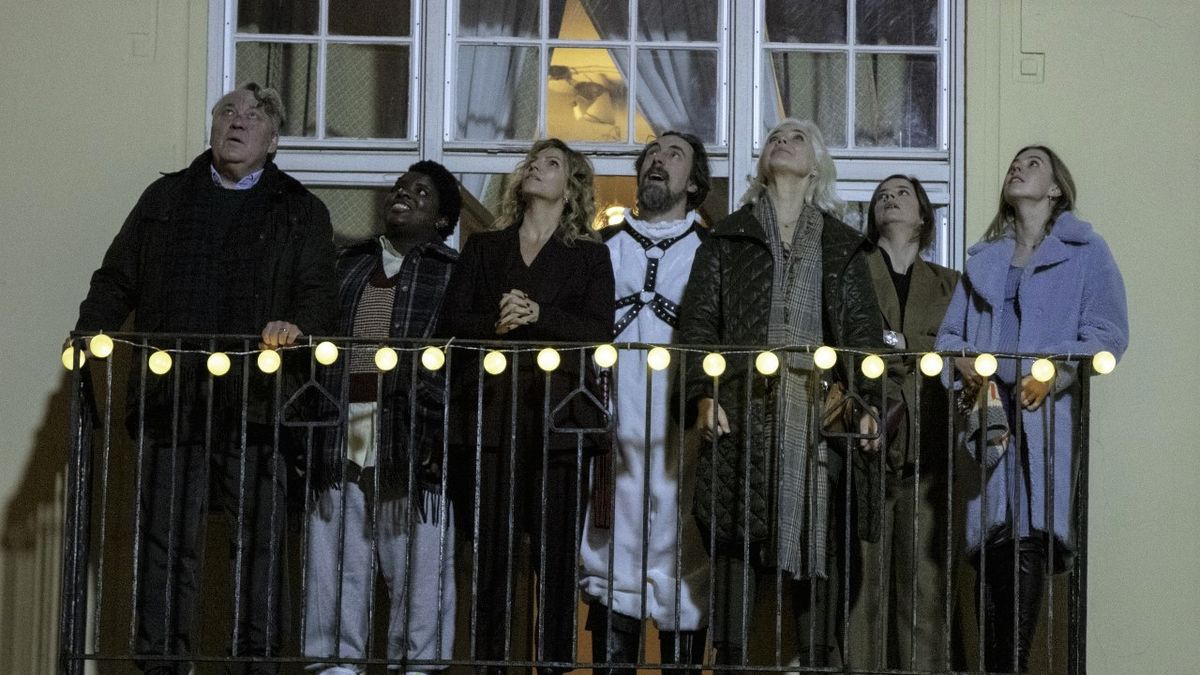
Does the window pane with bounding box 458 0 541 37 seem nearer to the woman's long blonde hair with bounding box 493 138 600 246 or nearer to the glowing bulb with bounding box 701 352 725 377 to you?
the woman's long blonde hair with bounding box 493 138 600 246

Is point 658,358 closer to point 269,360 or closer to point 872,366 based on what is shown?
point 872,366

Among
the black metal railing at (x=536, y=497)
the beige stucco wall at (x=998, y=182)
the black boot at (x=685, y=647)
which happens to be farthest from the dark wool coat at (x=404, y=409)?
the beige stucco wall at (x=998, y=182)

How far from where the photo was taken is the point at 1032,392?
675 cm

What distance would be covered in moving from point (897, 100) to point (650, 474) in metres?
2.29

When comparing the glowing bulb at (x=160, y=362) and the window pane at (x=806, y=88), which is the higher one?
the window pane at (x=806, y=88)

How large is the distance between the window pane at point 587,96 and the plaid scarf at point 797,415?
1398 millimetres

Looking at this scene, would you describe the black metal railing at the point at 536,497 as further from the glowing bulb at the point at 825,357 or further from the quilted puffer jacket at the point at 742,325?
the glowing bulb at the point at 825,357

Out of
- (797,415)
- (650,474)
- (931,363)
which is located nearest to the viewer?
(931,363)

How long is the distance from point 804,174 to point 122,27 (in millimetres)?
2953

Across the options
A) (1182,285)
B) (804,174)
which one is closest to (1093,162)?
(1182,285)

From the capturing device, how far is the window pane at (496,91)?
841cm

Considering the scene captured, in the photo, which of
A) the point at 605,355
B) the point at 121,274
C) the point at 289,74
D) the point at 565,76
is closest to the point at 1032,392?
the point at 605,355

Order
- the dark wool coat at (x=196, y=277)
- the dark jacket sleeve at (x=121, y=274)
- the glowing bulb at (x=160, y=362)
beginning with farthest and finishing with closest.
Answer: the dark jacket sleeve at (x=121, y=274) < the dark wool coat at (x=196, y=277) < the glowing bulb at (x=160, y=362)

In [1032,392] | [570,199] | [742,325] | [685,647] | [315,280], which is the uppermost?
[570,199]
